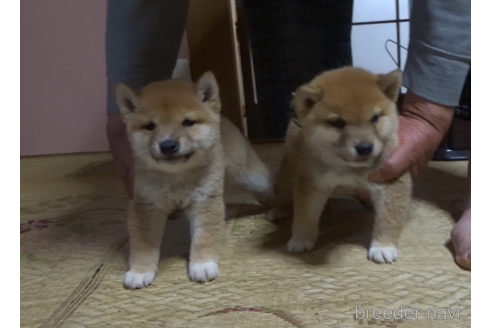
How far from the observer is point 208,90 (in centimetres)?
127

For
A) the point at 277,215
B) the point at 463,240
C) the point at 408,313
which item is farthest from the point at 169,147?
the point at 463,240

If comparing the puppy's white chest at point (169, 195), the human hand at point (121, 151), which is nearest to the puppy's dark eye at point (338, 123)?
the puppy's white chest at point (169, 195)

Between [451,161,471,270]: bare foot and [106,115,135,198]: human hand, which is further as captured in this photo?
[106,115,135,198]: human hand

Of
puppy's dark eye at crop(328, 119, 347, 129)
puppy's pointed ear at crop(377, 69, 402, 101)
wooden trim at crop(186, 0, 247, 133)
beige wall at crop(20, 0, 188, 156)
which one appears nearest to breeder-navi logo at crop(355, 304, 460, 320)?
puppy's dark eye at crop(328, 119, 347, 129)

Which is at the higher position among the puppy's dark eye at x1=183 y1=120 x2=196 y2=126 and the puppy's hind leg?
the puppy's dark eye at x1=183 y1=120 x2=196 y2=126

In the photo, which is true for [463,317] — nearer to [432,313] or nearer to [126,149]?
[432,313]

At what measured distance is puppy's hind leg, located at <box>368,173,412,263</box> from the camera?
49.1 inches

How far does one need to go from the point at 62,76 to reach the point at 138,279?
2.02 meters

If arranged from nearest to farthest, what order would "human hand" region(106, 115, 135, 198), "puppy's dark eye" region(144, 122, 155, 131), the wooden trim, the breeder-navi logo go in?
the breeder-navi logo → "puppy's dark eye" region(144, 122, 155, 131) → "human hand" region(106, 115, 135, 198) → the wooden trim

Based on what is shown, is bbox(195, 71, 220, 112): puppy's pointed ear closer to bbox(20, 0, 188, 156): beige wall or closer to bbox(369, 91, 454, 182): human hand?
bbox(369, 91, 454, 182): human hand

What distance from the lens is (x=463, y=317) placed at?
3.13 feet

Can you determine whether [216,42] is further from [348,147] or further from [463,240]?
[463,240]

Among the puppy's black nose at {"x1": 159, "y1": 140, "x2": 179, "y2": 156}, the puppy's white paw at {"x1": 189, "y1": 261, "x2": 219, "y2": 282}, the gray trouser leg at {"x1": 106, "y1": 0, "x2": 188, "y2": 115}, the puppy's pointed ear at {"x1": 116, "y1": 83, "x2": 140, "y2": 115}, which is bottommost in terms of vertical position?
the puppy's white paw at {"x1": 189, "y1": 261, "x2": 219, "y2": 282}

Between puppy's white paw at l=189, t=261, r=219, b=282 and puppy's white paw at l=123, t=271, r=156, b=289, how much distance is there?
0.11 meters
